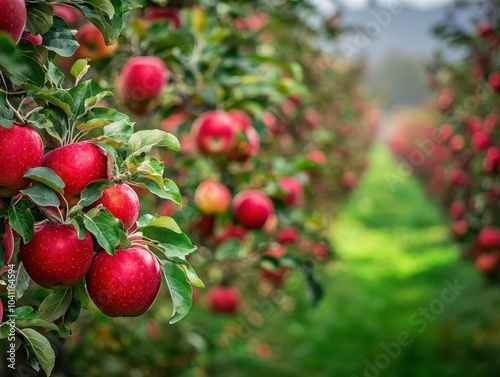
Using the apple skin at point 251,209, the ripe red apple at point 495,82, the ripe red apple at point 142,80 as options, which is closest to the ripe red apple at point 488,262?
the ripe red apple at point 495,82

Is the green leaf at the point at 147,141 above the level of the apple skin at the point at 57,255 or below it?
above

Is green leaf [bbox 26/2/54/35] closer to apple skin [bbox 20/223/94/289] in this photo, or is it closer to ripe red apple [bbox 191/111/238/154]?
apple skin [bbox 20/223/94/289]

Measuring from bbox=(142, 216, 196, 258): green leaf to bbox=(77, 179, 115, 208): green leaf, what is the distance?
0.32 feet

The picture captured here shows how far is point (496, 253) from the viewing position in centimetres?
458

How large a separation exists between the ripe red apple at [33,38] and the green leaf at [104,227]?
29cm

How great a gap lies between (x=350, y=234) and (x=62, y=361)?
30.3 ft

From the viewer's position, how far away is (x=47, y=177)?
2.74ft

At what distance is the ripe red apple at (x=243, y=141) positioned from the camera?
2207 mm

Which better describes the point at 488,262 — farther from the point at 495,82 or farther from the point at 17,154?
the point at 17,154

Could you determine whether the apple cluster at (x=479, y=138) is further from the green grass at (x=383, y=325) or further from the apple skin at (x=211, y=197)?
the apple skin at (x=211, y=197)

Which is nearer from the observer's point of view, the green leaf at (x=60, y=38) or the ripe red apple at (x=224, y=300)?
the green leaf at (x=60, y=38)

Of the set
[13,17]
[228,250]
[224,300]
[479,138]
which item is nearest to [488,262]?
[479,138]

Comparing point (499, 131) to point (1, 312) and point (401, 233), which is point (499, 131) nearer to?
point (1, 312)

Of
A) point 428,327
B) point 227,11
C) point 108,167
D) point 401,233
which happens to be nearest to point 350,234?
point 401,233
